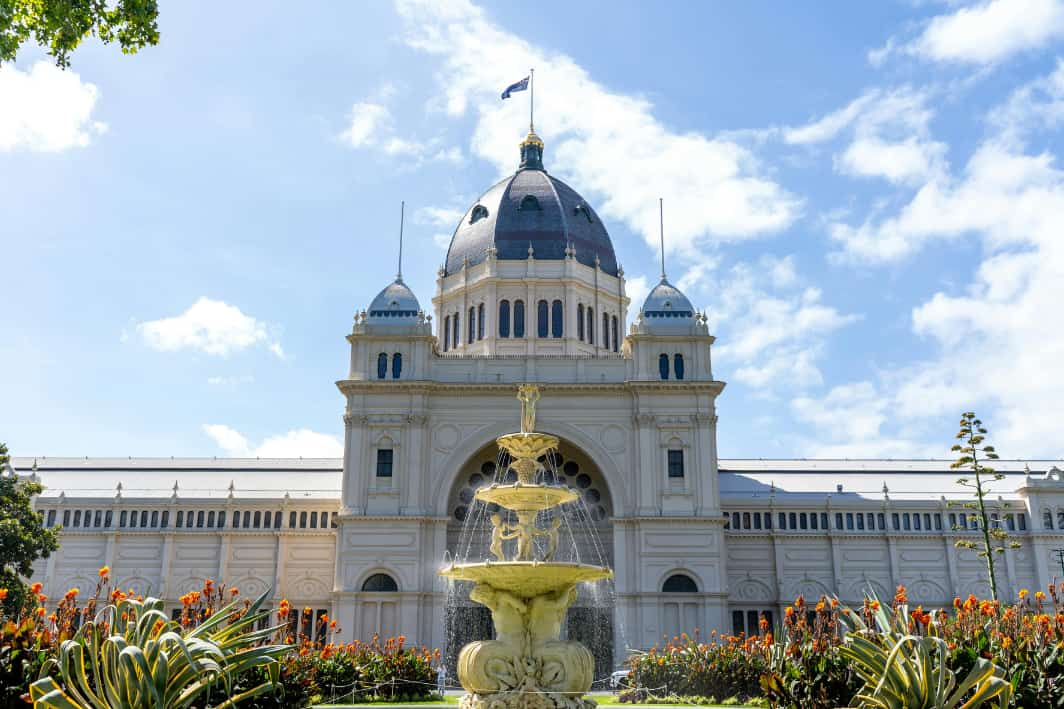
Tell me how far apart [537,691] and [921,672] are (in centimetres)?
753

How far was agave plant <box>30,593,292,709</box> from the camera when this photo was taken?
13727 mm

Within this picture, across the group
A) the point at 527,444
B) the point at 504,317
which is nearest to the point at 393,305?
the point at 504,317

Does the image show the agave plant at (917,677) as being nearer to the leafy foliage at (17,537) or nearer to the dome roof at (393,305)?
the leafy foliage at (17,537)

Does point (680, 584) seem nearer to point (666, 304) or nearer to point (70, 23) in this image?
point (666, 304)

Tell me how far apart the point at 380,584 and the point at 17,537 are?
Answer: 58.4ft

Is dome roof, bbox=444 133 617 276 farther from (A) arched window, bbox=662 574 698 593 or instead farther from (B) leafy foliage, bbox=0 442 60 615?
(B) leafy foliage, bbox=0 442 60 615

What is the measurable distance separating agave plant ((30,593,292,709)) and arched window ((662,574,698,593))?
38.0 metres

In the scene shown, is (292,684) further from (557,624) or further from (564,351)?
(564,351)

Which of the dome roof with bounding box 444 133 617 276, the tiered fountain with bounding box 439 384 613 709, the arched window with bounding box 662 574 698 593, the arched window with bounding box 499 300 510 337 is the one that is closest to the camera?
the tiered fountain with bounding box 439 384 613 709

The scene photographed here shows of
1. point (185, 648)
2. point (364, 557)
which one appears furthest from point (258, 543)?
point (185, 648)

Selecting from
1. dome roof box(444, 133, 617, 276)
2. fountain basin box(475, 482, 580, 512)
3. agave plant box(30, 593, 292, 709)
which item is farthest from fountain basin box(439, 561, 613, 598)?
dome roof box(444, 133, 617, 276)

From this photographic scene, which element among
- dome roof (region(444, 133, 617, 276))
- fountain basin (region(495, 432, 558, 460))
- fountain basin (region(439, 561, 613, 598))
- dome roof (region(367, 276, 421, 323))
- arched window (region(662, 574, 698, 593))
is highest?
dome roof (region(444, 133, 617, 276))

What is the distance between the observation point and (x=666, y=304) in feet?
189

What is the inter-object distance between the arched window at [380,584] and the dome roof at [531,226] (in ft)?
78.4
